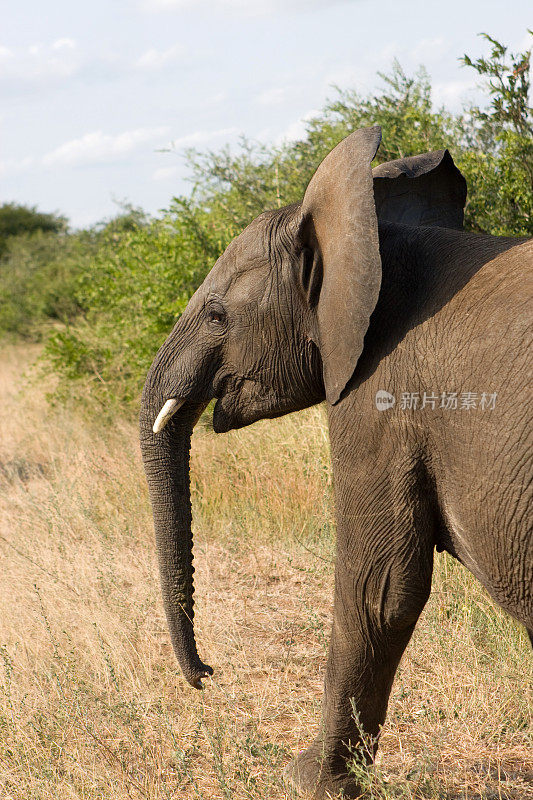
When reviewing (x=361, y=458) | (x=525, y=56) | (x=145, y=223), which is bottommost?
(x=361, y=458)

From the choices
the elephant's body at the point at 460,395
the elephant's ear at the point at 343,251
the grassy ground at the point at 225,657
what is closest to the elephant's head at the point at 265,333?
the elephant's ear at the point at 343,251

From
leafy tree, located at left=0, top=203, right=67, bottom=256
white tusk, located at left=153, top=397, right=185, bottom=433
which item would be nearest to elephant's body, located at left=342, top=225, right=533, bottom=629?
white tusk, located at left=153, top=397, right=185, bottom=433

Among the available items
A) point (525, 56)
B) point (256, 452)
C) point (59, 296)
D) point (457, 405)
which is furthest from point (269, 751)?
point (59, 296)

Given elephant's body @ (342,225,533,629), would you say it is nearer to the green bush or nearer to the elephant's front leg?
the elephant's front leg

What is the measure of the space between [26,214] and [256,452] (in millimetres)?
31827

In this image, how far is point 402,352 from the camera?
2.65m

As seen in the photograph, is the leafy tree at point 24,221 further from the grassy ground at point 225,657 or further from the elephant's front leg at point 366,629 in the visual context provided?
the elephant's front leg at point 366,629

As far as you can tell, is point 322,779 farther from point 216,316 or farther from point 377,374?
point 216,316

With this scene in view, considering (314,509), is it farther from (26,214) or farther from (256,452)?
(26,214)

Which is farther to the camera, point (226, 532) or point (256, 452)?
point (256, 452)

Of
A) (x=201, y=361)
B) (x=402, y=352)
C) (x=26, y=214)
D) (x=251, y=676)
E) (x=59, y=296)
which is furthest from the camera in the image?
(x=26, y=214)

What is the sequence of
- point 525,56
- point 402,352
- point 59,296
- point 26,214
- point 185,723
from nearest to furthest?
point 402,352 < point 185,723 < point 525,56 < point 59,296 < point 26,214

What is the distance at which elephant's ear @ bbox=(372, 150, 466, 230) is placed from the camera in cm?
335

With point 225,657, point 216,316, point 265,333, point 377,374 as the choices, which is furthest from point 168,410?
point 225,657
